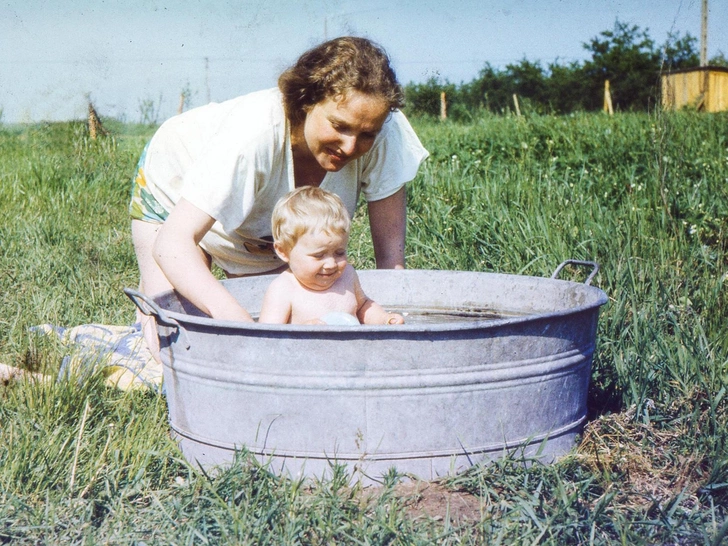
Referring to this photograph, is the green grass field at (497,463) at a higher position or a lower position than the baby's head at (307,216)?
lower

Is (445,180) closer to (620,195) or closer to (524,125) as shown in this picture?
(620,195)

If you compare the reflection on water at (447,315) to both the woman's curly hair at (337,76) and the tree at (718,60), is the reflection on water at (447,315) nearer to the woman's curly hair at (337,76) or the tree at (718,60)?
the woman's curly hair at (337,76)

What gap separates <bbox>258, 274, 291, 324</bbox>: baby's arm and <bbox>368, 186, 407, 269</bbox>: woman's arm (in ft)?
2.05

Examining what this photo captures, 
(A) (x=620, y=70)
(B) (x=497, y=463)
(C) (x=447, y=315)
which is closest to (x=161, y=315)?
(B) (x=497, y=463)

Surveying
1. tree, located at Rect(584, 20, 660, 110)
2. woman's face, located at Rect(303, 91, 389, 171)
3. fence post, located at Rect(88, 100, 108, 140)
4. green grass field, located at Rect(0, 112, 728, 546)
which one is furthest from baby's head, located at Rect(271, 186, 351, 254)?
tree, located at Rect(584, 20, 660, 110)

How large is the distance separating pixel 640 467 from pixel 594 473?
0.13 m

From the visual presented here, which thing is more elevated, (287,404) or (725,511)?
(287,404)

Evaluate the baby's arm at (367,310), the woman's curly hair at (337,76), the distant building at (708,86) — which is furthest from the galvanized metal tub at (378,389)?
the distant building at (708,86)

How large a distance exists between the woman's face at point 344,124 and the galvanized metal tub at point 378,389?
2.26 ft

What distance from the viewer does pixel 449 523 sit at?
5.09 ft

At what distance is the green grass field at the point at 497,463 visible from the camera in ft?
5.04

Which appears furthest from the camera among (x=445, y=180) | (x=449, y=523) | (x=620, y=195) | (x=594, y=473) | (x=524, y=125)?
(x=524, y=125)

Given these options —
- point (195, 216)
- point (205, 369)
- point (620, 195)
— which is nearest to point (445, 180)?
point (620, 195)

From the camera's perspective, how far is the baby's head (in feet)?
7.02
